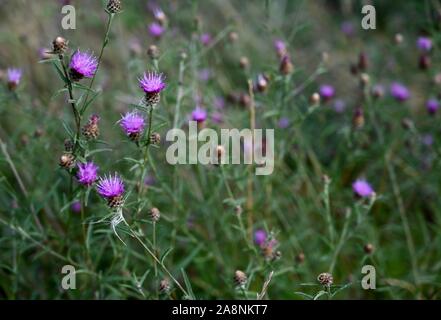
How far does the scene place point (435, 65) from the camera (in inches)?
116

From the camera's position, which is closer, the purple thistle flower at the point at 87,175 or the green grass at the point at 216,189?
the purple thistle flower at the point at 87,175

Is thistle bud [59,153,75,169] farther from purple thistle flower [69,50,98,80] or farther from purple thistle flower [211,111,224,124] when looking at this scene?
purple thistle flower [211,111,224,124]

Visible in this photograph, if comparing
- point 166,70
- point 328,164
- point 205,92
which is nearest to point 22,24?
point 166,70

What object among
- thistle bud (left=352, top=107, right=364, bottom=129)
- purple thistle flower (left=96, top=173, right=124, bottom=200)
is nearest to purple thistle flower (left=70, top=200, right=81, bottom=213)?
purple thistle flower (left=96, top=173, right=124, bottom=200)

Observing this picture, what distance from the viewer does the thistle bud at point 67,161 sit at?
167 centimetres

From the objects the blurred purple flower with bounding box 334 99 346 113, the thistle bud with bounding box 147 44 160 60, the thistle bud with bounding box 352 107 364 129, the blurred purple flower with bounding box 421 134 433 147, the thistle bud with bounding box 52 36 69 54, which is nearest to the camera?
the thistle bud with bounding box 52 36 69 54

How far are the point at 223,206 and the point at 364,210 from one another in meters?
0.72

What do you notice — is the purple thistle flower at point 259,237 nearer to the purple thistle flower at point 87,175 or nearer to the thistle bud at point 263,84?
the thistle bud at point 263,84

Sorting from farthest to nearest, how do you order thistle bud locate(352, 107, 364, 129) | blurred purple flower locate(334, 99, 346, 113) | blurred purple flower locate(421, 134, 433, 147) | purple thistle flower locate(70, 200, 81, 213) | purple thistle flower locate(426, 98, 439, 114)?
blurred purple flower locate(334, 99, 346, 113)
blurred purple flower locate(421, 134, 433, 147)
purple thistle flower locate(426, 98, 439, 114)
purple thistle flower locate(70, 200, 81, 213)
thistle bud locate(352, 107, 364, 129)

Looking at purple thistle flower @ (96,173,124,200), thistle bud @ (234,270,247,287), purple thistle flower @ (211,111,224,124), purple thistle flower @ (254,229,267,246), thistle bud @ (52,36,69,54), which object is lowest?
thistle bud @ (234,270,247,287)

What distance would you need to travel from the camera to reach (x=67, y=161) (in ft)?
5.49

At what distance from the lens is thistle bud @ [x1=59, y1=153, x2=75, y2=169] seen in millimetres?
1668

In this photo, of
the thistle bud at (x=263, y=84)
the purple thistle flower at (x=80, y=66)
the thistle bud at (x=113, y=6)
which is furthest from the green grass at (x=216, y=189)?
the thistle bud at (x=113, y=6)
